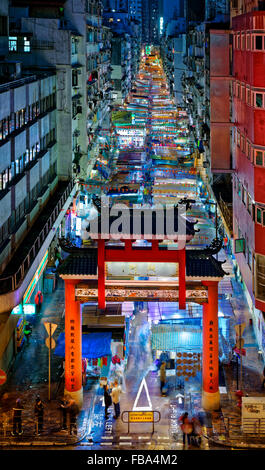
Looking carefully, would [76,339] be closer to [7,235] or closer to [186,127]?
[7,235]

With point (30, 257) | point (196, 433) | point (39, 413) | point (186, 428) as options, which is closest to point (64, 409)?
point (39, 413)

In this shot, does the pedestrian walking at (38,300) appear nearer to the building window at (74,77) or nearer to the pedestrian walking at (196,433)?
the pedestrian walking at (196,433)

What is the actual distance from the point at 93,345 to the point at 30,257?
18.3 ft

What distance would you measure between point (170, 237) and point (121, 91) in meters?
96.6

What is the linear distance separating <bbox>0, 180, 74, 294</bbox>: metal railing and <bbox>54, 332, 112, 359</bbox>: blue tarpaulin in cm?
357

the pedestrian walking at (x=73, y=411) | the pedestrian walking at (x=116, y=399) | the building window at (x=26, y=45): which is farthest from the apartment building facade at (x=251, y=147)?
the building window at (x=26, y=45)

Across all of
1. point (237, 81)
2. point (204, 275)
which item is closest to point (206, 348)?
point (204, 275)

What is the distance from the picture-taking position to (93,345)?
3014cm

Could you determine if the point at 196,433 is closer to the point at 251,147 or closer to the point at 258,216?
the point at 258,216

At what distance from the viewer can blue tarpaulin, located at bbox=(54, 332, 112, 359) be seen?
96.9 feet

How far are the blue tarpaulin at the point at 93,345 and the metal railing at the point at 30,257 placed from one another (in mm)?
3572

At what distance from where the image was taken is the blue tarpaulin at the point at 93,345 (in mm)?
29547

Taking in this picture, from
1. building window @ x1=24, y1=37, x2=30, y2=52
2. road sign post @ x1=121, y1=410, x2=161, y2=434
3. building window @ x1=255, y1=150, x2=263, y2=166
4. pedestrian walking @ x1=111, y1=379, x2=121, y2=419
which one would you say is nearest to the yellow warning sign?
road sign post @ x1=121, y1=410, x2=161, y2=434

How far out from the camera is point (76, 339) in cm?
2705
